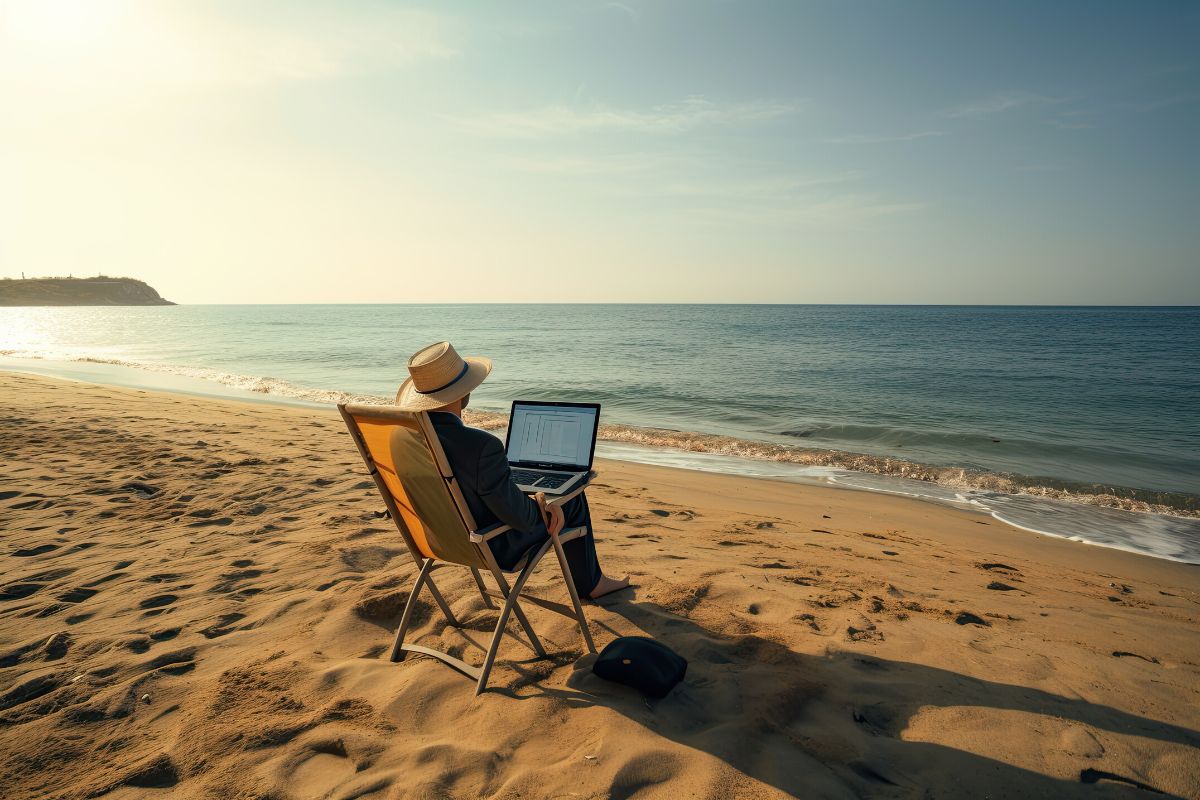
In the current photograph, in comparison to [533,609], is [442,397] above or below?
above

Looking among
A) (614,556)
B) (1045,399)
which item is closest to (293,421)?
(614,556)

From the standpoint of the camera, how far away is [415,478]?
296cm

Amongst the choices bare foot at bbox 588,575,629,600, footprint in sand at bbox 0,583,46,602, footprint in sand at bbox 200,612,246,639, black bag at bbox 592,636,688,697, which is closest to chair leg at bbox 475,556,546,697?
black bag at bbox 592,636,688,697

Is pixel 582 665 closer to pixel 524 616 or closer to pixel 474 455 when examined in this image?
pixel 524 616

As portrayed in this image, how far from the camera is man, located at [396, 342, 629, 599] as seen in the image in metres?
2.77

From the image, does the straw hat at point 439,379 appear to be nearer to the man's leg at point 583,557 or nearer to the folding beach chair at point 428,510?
the folding beach chair at point 428,510

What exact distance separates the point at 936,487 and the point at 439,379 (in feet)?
27.0

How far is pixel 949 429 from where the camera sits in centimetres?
1302

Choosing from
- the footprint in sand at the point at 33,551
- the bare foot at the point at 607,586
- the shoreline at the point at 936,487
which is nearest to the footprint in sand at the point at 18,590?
the footprint in sand at the point at 33,551

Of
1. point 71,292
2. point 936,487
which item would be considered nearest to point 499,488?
point 936,487

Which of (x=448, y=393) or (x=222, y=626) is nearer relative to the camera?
(x=448, y=393)

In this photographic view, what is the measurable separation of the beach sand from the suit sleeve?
0.86 m

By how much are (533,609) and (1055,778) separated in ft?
8.84

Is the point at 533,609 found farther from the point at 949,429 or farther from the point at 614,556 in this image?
the point at 949,429
